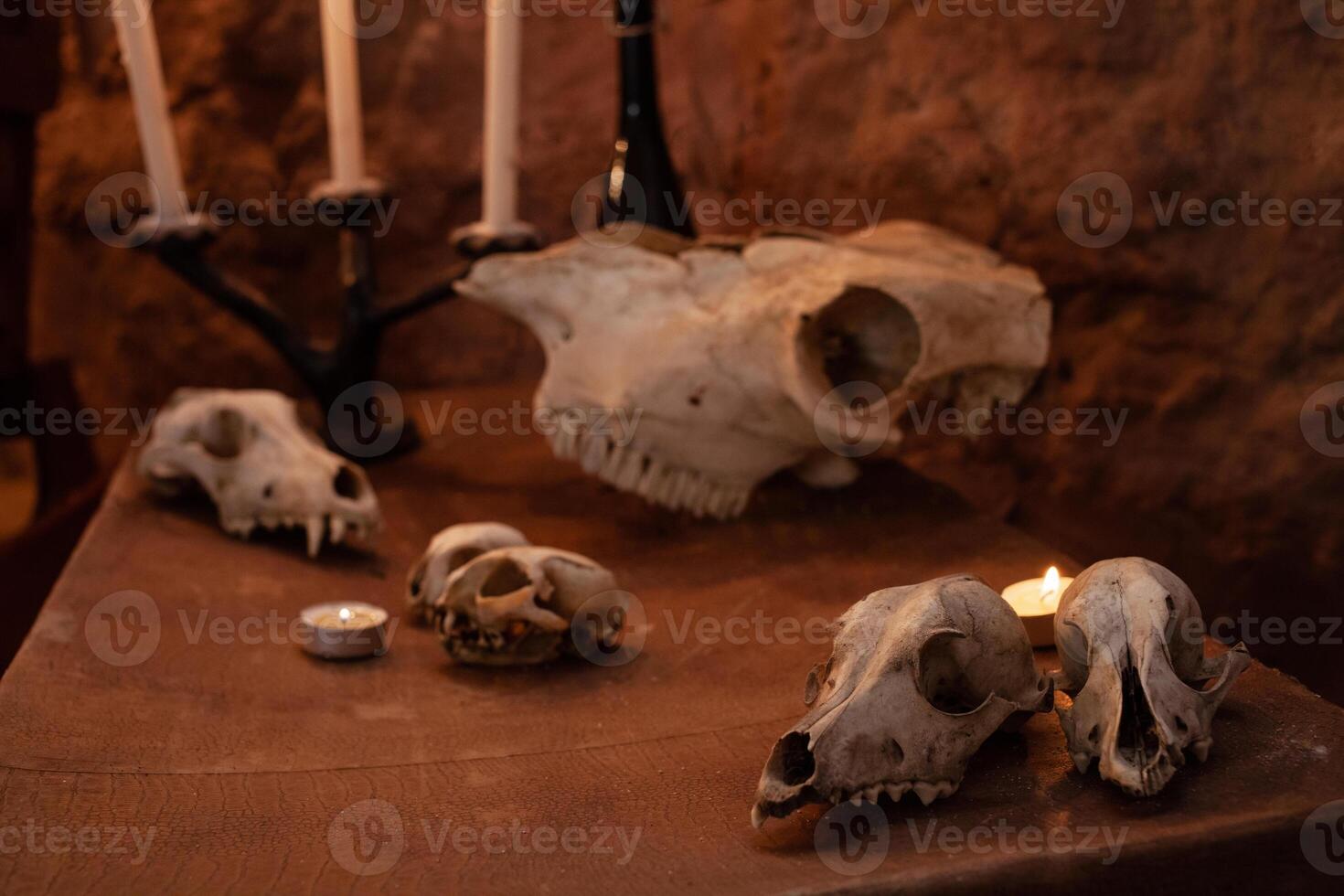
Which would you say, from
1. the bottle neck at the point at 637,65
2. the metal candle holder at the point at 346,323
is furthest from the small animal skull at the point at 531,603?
the bottle neck at the point at 637,65

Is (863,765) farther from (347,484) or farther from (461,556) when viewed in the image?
(347,484)

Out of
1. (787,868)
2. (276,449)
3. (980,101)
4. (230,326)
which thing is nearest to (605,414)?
(276,449)

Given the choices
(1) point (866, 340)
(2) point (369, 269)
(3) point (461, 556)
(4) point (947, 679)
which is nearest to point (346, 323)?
(2) point (369, 269)

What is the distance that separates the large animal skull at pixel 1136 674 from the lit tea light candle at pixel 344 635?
0.62 m

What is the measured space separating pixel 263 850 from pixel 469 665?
0.38m

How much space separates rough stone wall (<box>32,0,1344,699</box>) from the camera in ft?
4.64

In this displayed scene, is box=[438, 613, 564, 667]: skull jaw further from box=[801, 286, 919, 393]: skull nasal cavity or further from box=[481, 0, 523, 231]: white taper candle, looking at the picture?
box=[481, 0, 523, 231]: white taper candle

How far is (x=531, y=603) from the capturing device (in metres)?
1.19

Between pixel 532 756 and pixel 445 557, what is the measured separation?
0.34 m

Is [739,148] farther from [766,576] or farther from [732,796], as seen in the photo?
[732,796]

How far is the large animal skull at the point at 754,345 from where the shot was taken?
140 cm

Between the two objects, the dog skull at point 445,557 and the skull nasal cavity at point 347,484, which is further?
the skull nasal cavity at point 347,484

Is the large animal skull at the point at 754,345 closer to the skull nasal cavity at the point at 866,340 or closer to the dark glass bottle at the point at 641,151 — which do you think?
the skull nasal cavity at the point at 866,340

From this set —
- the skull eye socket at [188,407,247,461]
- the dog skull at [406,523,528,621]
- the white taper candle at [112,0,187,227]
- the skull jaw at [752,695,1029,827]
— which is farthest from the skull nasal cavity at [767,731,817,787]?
the white taper candle at [112,0,187,227]
